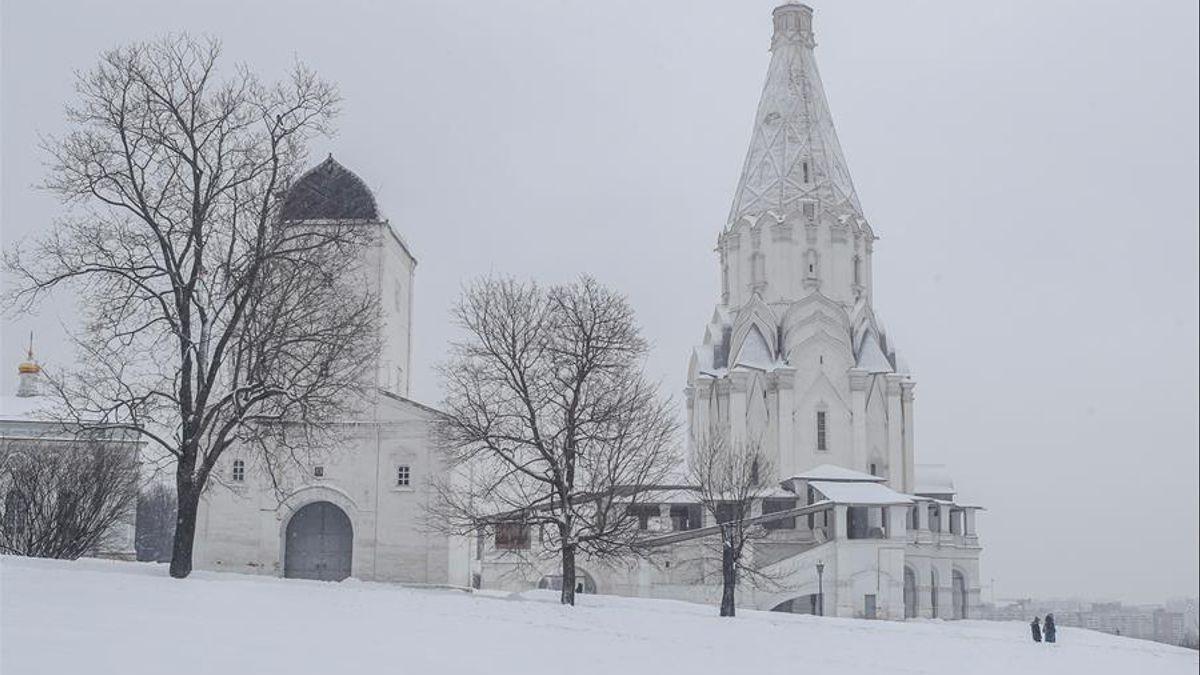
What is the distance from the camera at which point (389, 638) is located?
673 inches

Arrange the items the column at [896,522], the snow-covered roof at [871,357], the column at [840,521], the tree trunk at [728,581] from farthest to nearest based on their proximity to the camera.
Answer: the snow-covered roof at [871,357] < the column at [896,522] < the column at [840,521] < the tree trunk at [728,581]

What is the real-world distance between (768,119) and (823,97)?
3.25m

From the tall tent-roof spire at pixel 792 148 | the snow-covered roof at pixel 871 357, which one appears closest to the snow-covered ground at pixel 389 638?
the snow-covered roof at pixel 871 357

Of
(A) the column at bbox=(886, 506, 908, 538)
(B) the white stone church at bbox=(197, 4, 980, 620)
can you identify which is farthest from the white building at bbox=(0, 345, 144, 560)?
(A) the column at bbox=(886, 506, 908, 538)

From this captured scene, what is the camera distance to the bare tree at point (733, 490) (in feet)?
135

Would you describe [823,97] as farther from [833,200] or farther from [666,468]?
[666,468]

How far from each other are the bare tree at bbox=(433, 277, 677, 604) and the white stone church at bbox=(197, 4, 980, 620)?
324 cm

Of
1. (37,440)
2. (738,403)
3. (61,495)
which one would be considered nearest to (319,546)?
(61,495)

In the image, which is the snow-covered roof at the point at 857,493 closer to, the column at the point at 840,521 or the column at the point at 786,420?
the column at the point at 840,521

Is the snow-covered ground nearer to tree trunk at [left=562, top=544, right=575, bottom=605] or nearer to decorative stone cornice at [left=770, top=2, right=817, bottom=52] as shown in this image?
tree trunk at [left=562, top=544, right=575, bottom=605]

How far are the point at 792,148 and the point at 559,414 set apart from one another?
37274mm

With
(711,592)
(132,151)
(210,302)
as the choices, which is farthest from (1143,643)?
(132,151)

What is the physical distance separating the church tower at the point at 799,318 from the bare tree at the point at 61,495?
92.8ft

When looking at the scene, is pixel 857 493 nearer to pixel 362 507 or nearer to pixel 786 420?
→ pixel 786 420
